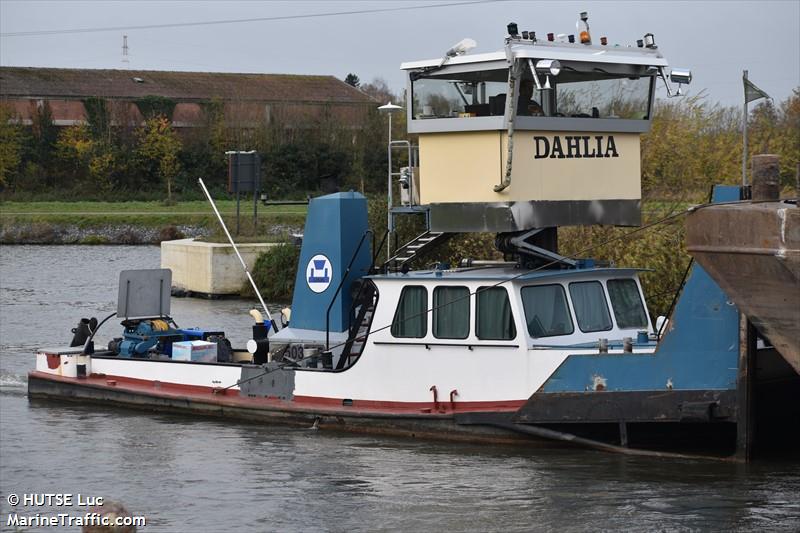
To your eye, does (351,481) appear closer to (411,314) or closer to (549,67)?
(411,314)

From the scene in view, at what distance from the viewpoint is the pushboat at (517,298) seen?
13.6 metres

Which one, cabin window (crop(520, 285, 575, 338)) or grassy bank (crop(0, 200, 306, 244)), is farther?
grassy bank (crop(0, 200, 306, 244))

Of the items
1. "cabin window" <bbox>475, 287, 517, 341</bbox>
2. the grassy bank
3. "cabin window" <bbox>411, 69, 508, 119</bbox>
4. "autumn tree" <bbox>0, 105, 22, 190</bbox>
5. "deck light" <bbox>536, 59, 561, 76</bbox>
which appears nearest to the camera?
"deck light" <bbox>536, 59, 561, 76</bbox>

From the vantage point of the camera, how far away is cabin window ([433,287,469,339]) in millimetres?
14734

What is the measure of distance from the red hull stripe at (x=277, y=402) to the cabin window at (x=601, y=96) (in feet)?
11.6

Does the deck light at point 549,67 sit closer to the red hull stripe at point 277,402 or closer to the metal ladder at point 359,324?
the metal ladder at point 359,324

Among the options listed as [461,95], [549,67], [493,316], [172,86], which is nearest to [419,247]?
[493,316]

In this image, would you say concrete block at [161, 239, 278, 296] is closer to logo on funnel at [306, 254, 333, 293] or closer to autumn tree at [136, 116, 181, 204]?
logo on funnel at [306, 254, 333, 293]

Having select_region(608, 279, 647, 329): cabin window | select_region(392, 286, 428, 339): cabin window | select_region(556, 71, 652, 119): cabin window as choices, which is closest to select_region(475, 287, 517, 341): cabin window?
select_region(392, 286, 428, 339): cabin window

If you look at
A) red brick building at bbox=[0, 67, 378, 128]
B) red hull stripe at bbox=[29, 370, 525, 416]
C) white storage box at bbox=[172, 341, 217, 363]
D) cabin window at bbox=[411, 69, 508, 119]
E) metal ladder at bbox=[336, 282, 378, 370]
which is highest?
red brick building at bbox=[0, 67, 378, 128]

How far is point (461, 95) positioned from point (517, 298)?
247cm

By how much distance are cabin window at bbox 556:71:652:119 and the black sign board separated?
34.8 ft

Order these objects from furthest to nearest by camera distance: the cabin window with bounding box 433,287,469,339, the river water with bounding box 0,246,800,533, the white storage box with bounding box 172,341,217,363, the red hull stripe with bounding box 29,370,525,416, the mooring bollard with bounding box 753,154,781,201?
the white storage box with bounding box 172,341,217,363, the red hull stripe with bounding box 29,370,525,416, the cabin window with bounding box 433,287,469,339, the river water with bounding box 0,246,800,533, the mooring bollard with bounding box 753,154,781,201

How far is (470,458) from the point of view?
14609 millimetres
